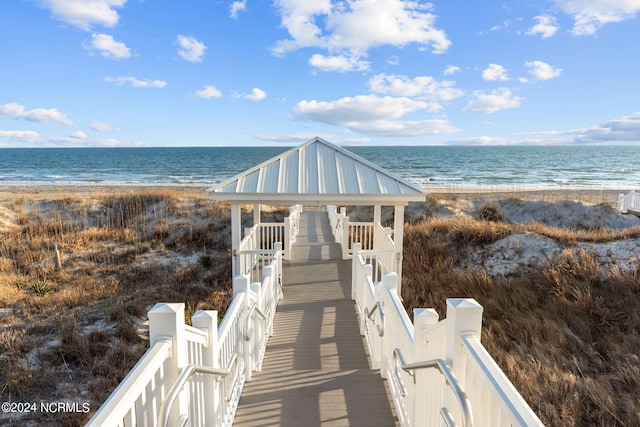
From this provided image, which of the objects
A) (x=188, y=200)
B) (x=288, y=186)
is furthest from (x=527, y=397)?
(x=188, y=200)

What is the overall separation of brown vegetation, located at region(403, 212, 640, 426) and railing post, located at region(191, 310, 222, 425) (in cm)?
372

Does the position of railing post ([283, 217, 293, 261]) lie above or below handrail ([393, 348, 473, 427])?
below

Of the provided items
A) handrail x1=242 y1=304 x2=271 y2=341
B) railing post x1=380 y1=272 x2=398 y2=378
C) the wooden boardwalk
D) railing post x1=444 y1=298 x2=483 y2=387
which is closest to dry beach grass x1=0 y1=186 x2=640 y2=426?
railing post x1=380 y1=272 x2=398 y2=378

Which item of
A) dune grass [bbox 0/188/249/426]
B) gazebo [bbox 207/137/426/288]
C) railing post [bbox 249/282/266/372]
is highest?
gazebo [bbox 207/137/426/288]

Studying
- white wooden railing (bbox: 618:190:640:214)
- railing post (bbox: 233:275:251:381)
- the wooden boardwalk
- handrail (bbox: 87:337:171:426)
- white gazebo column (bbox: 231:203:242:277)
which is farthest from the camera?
white wooden railing (bbox: 618:190:640:214)

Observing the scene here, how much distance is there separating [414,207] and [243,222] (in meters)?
8.72

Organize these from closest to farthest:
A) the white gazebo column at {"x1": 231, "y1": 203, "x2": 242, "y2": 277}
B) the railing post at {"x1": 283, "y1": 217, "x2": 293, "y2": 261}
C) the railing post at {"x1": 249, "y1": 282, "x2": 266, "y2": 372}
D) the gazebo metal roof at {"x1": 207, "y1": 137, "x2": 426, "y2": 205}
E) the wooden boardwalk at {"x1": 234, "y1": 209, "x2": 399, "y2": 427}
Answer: the wooden boardwalk at {"x1": 234, "y1": 209, "x2": 399, "y2": 427}
the railing post at {"x1": 249, "y1": 282, "x2": 266, "y2": 372}
the gazebo metal roof at {"x1": 207, "y1": 137, "x2": 426, "y2": 205}
the white gazebo column at {"x1": 231, "y1": 203, "x2": 242, "y2": 277}
the railing post at {"x1": 283, "y1": 217, "x2": 293, "y2": 261}

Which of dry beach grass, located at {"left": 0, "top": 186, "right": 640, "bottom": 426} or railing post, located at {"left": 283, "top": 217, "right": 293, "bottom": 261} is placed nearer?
dry beach grass, located at {"left": 0, "top": 186, "right": 640, "bottom": 426}

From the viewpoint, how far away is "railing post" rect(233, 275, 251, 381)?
171 inches

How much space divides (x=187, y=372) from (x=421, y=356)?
189 cm

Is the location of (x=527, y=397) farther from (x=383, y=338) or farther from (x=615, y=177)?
(x=615, y=177)

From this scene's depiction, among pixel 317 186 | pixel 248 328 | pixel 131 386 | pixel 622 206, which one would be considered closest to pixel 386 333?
pixel 248 328

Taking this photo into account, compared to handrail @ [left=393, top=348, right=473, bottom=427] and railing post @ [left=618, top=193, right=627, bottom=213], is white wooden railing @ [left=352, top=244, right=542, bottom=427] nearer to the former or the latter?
handrail @ [left=393, top=348, right=473, bottom=427]

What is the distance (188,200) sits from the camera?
19219mm
